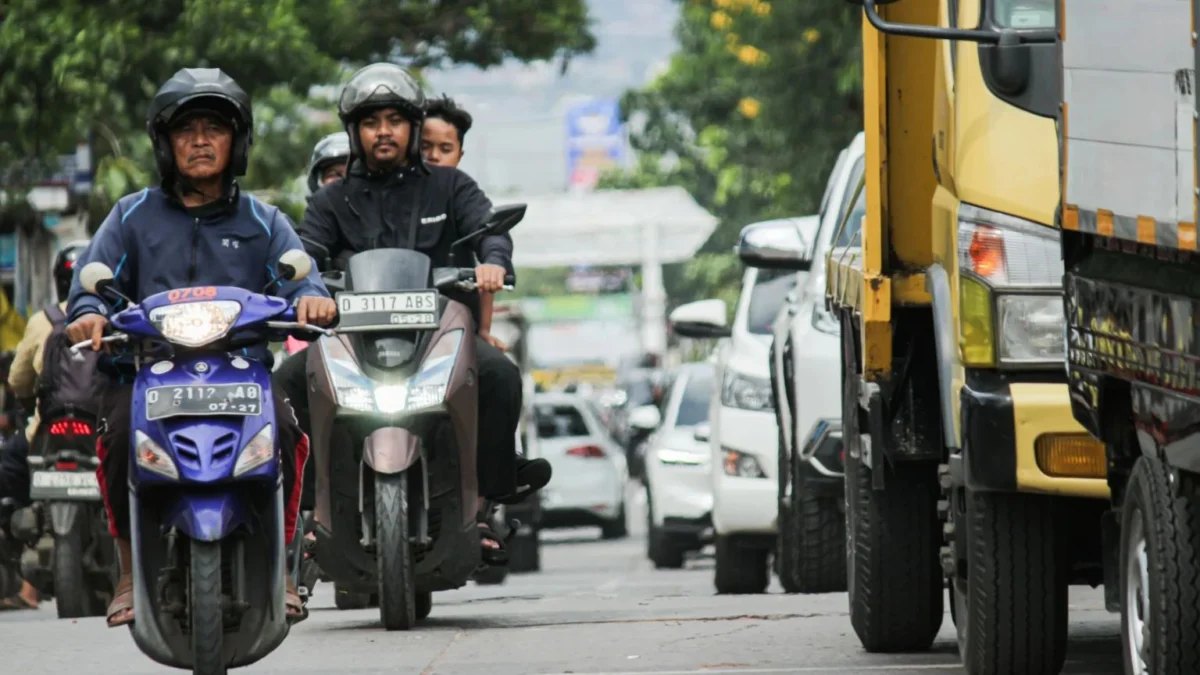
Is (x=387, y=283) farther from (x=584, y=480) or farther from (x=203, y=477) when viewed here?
(x=584, y=480)

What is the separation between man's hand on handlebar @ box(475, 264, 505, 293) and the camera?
31.6 ft

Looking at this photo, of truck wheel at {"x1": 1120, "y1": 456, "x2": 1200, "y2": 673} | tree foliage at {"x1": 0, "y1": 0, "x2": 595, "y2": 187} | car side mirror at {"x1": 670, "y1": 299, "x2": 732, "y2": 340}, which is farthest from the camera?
tree foliage at {"x1": 0, "y1": 0, "x2": 595, "y2": 187}

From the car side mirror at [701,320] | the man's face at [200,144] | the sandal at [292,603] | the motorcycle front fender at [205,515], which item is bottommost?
the car side mirror at [701,320]

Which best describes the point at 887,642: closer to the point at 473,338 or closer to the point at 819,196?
the point at 473,338

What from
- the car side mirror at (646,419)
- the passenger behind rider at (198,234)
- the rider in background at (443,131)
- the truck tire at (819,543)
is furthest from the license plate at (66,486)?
the car side mirror at (646,419)

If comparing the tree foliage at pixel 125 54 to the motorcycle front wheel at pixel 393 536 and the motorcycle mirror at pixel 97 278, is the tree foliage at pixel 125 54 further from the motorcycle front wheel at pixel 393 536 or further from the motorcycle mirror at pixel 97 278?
the motorcycle mirror at pixel 97 278

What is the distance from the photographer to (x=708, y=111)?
1505 inches

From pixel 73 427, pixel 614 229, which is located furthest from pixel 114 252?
pixel 614 229

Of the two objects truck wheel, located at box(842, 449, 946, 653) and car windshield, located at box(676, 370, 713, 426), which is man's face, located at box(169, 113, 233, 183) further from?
car windshield, located at box(676, 370, 713, 426)

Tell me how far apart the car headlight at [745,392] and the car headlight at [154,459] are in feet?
26.2

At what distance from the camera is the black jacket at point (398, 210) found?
10336mm

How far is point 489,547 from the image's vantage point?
10039mm

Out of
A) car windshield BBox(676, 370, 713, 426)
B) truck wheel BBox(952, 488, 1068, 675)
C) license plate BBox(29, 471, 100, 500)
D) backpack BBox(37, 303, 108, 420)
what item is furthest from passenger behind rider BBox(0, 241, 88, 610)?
car windshield BBox(676, 370, 713, 426)

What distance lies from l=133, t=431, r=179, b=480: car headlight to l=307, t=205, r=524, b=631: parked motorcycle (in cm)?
275
